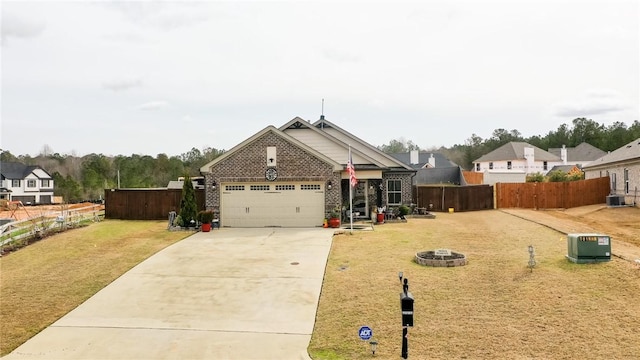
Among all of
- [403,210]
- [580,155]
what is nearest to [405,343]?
[403,210]

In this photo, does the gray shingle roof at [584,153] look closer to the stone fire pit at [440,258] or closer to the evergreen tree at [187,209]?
the stone fire pit at [440,258]

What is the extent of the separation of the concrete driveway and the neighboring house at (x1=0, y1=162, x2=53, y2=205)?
196 ft

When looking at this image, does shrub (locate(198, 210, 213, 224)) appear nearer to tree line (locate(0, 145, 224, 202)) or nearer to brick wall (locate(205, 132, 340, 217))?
brick wall (locate(205, 132, 340, 217))

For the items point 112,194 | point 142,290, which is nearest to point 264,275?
point 142,290

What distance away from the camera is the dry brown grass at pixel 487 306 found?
7.89 meters

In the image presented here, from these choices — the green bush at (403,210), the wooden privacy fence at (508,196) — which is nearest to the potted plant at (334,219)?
the green bush at (403,210)

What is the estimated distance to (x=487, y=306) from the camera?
31.8ft

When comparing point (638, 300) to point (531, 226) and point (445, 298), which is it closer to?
point (445, 298)

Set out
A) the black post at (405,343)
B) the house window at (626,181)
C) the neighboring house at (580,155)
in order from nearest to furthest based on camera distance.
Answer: the black post at (405,343), the house window at (626,181), the neighboring house at (580,155)

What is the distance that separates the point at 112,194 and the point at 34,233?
691 centimetres

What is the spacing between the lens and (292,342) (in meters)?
8.82

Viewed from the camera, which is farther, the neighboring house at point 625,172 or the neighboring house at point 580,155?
the neighboring house at point 580,155

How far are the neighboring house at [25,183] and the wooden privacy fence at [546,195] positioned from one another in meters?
60.5

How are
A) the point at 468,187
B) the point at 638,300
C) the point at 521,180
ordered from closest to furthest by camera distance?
1. the point at 638,300
2. the point at 468,187
3. the point at 521,180
